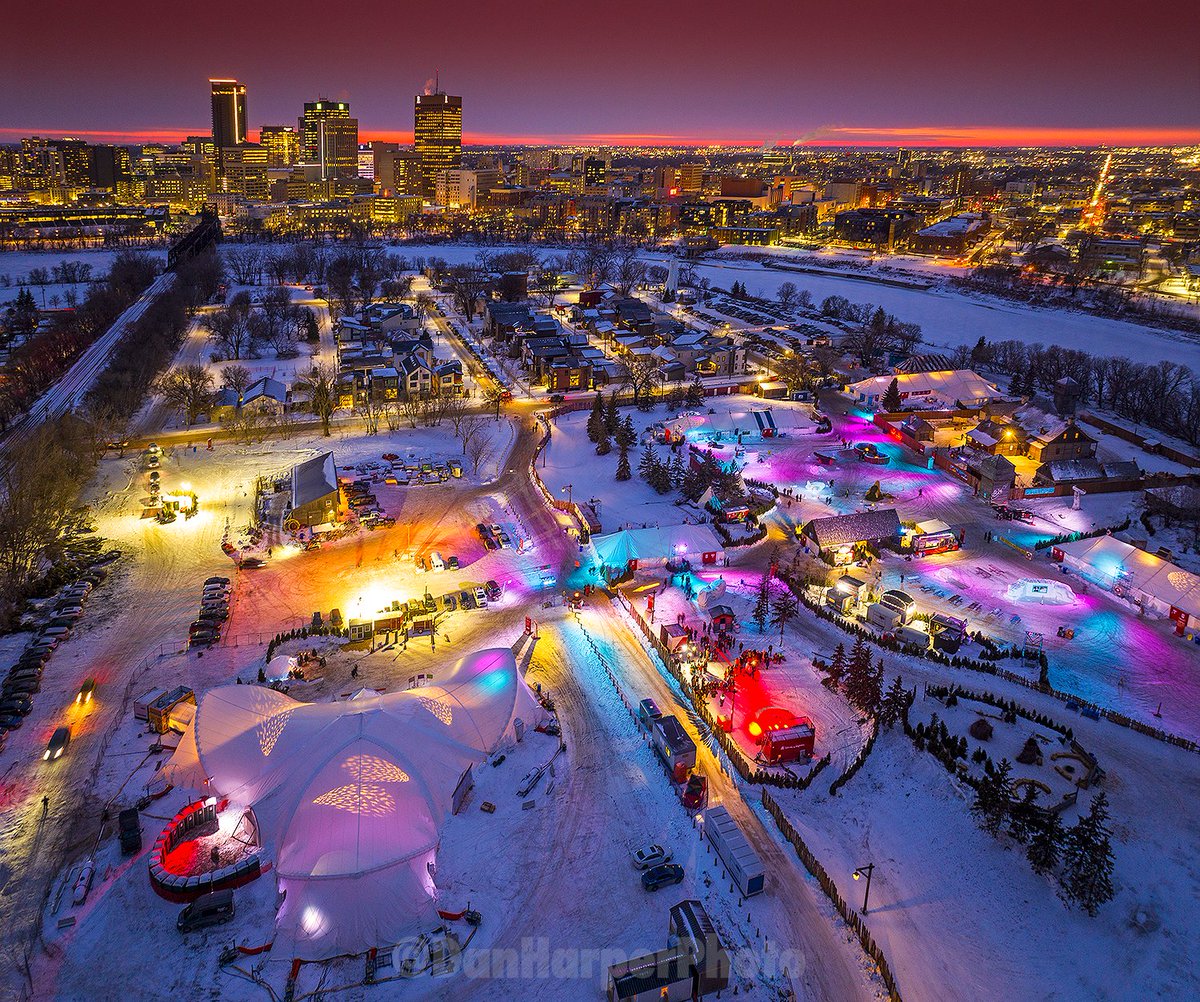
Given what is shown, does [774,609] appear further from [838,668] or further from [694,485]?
[694,485]

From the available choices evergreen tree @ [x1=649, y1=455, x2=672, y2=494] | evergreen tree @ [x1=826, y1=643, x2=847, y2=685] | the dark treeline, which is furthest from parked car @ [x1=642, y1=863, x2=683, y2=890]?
the dark treeline

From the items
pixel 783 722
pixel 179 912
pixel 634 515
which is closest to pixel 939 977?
pixel 783 722

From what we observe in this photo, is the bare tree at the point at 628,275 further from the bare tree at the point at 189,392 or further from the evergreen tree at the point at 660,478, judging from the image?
the evergreen tree at the point at 660,478

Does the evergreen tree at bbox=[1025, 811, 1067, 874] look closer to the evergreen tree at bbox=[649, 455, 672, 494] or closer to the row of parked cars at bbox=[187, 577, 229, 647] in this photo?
the evergreen tree at bbox=[649, 455, 672, 494]

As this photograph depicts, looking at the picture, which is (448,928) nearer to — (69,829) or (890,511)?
(69,829)

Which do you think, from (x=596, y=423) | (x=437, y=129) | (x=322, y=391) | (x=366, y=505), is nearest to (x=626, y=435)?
(x=596, y=423)

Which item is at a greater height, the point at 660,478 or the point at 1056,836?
the point at 1056,836

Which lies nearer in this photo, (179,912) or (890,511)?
(179,912)
